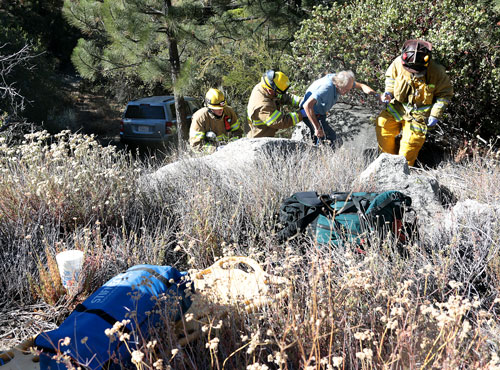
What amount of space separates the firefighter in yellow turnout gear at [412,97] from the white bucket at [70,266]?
167 inches

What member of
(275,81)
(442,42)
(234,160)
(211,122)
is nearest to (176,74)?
(211,122)

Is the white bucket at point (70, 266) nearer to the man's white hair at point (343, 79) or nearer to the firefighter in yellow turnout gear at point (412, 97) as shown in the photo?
the man's white hair at point (343, 79)

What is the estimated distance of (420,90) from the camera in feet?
18.2

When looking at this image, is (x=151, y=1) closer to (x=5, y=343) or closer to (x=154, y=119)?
(x=154, y=119)

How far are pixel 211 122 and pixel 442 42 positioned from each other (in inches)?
131

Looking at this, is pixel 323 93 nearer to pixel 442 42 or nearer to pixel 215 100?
pixel 215 100

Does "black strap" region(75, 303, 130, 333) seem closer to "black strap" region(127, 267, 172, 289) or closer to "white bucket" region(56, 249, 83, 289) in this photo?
"black strap" region(127, 267, 172, 289)

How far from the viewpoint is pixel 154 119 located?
11438 mm

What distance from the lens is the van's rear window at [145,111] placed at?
1145 cm

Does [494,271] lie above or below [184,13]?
below

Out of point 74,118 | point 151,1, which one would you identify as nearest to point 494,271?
point 151,1

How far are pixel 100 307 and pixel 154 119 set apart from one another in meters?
9.68

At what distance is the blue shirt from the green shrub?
0.82 m

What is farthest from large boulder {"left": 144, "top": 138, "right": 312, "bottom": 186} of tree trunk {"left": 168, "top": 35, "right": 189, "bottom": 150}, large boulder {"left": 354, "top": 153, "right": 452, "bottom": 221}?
tree trunk {"left": 168, "top": 35, "right": 189, "bottom": 150}
